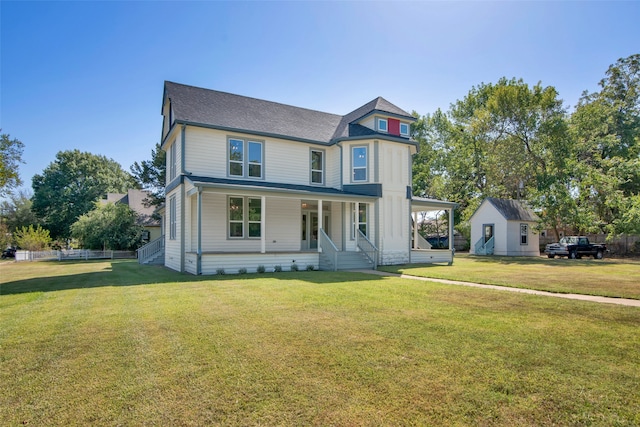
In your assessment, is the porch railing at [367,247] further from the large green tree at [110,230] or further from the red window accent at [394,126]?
the large green tree at [110,230]

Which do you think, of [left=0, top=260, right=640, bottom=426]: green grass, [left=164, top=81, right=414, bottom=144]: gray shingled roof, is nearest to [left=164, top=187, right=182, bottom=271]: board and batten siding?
[left=164, top=81, right=414, bottom=144]: gray shingled roof

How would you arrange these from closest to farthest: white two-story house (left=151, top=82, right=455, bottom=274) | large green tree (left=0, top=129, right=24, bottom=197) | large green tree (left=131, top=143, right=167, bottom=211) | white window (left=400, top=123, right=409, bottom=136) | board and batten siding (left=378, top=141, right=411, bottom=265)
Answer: white two-story house (left=151, top=82, right=455, bottom=274), board and batten siding (left=378, top=141, right=411, bottom=265), white window (left=400, top=123, right=409, bottom=136), large green tree (left=0, top=129, right=24, bottom=197), large green tree (left=131, top=143, right=167, bottom=211)

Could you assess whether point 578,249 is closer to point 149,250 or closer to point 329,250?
point 329,250

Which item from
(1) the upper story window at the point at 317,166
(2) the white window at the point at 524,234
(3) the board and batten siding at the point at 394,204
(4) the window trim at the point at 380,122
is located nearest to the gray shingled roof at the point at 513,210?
(2) the white window at the point at 524,234

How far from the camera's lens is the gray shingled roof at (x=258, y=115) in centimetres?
1562

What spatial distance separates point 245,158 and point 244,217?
2678 mm

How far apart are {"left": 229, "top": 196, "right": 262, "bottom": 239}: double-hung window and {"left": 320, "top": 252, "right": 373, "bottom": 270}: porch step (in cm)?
325

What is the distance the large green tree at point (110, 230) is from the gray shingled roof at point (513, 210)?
29111mm

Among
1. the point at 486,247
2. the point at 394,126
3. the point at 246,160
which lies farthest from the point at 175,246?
the point at 486,247

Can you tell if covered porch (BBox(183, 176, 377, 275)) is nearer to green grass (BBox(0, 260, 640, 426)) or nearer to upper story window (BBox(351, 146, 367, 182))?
upper story window (BBox(351, 146, 367, 182))

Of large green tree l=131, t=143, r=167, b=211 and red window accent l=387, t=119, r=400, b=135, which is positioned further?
large green tree l=131, t=143, r=167, b=211

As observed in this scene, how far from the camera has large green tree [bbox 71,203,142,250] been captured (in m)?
28.4

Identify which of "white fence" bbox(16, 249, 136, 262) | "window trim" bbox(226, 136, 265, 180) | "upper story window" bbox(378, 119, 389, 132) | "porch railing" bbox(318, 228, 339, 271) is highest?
"upper story window" bbox(378, 119, 389, 132)

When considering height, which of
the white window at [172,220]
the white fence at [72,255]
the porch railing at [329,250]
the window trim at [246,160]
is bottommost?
the white fence at [72,255]
